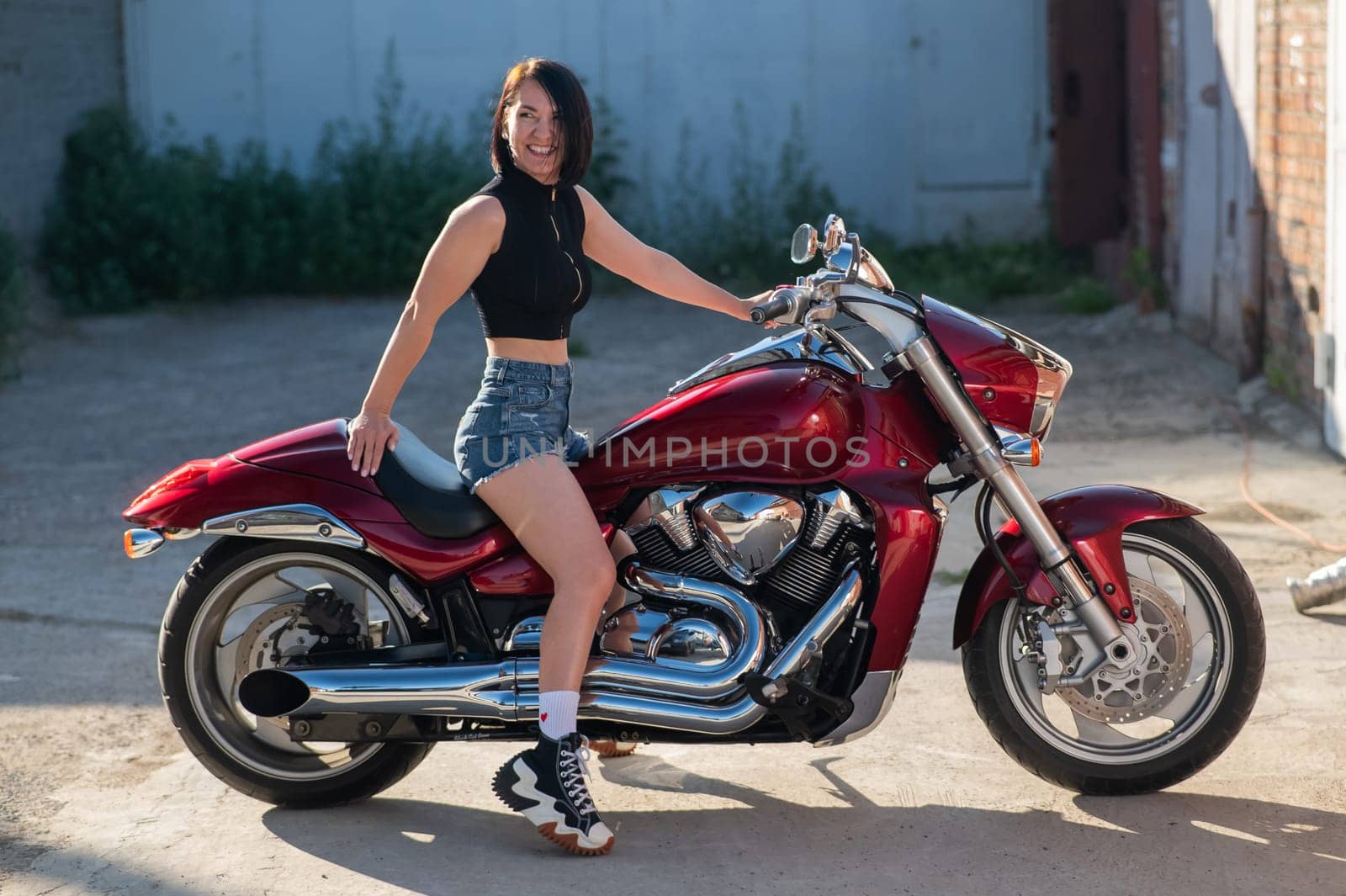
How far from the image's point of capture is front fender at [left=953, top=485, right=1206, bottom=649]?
3.23 m

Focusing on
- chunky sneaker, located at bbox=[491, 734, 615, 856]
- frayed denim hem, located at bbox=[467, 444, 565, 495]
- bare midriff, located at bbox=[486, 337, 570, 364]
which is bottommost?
chunky sneaker, located at bbox=[491, 734, 615, 856]

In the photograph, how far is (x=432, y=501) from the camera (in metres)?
3.20

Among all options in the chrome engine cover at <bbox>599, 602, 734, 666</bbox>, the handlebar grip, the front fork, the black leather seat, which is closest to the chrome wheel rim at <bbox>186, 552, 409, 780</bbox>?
the black leather seat

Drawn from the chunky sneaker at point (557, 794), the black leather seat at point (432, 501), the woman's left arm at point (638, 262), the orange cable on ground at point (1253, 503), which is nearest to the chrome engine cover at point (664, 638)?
the chunky sneaker at point (557, 794)

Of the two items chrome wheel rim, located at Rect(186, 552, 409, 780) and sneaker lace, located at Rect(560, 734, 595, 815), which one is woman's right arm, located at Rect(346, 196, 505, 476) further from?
sneaker lace, located at Rect(560, 734, 595, 815)

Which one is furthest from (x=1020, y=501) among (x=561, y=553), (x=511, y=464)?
(x=511, y=464)

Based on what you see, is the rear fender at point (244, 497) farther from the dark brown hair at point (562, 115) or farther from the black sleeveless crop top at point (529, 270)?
the dark brown hair at point (562, 115)

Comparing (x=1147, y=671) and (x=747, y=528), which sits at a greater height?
(x=747, y=528)

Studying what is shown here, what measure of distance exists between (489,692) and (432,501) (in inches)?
16.9

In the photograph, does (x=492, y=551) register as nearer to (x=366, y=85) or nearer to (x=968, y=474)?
(x=968, y=474)

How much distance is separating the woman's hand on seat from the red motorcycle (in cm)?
5

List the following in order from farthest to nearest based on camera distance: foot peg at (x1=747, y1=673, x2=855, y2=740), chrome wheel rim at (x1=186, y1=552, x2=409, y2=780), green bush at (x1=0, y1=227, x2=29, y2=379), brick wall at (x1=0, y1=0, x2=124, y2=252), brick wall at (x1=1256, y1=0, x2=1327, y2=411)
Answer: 1. brick wall at (x1=0, y1=0, x2=124, y2=252)
2. green bush at (x1=0, y1=227, x2=29, y2=379)
3. brick wall at (x1=1256, y1=0, x2=1327, y2=411)
4. chrome wheel rim at (x1=186, y1=552, x2=409, y2=780)
5. foot peg at (x1=747, y1=673, x2=855, y2=740)

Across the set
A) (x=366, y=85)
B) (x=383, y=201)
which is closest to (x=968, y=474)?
(x=383, y=201)

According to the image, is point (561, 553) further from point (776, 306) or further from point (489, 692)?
point (776, 306)
